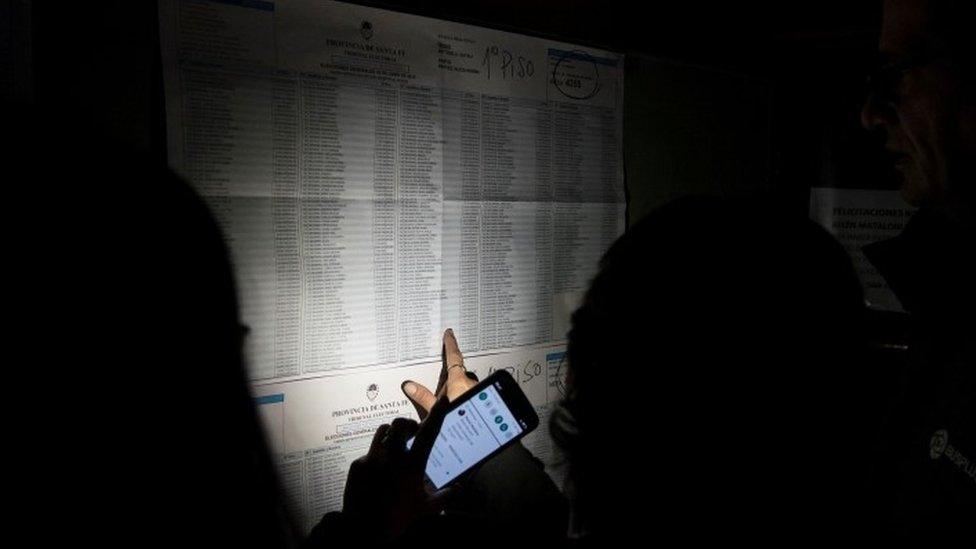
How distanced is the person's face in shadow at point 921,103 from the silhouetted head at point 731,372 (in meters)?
0.26

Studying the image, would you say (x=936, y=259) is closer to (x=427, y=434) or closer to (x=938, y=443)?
(x=938, y=443)

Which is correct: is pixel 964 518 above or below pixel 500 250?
below

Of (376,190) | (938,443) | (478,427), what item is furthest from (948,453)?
(376,190)

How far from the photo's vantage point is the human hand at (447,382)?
0.95 m

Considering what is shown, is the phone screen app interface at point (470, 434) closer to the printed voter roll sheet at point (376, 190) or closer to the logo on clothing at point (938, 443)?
the printed voter roll sheet at point (376, 190)

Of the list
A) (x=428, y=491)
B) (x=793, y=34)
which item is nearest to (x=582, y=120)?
(x=793, y=34)

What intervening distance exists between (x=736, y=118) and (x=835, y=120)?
230 mm

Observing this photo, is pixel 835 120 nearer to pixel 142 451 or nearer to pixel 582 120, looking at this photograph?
pixel 582 120

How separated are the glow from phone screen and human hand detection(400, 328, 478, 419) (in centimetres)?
4

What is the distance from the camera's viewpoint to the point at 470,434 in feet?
2.95

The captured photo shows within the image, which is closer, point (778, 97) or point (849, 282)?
point (849, 282)

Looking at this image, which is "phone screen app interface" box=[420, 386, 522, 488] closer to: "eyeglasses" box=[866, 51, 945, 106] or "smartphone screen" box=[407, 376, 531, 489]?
"smartphone screen" box=[407, 376, 531, 489]

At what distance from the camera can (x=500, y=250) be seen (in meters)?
1.04

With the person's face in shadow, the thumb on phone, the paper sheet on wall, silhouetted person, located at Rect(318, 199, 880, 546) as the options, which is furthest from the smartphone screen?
the paper sheet on wall
